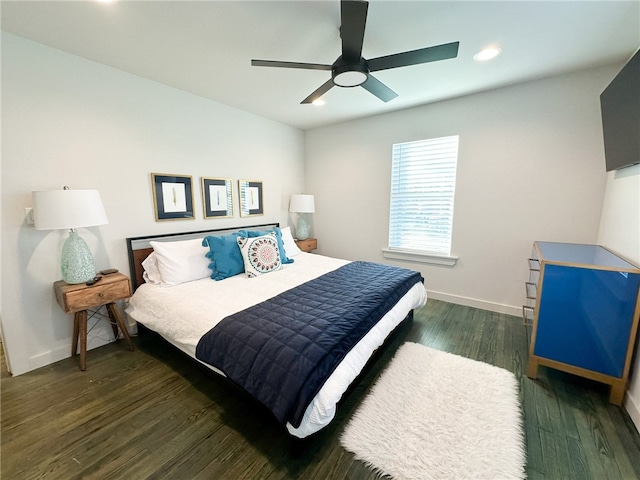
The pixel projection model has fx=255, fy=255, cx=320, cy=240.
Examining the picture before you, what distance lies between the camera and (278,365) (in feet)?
4.43

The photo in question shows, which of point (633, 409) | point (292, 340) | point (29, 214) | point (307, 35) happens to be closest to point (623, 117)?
point (633, 409)

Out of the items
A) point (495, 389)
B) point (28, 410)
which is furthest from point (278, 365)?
point (28, 410)

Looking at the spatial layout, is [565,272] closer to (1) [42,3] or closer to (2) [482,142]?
(2) [482,142]

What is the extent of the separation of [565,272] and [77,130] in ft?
13.0

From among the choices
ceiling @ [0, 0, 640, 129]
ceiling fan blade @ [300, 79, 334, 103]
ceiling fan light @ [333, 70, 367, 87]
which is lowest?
ceiling fan light @ [333, 70, 367, 87]

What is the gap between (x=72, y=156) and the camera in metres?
2.16

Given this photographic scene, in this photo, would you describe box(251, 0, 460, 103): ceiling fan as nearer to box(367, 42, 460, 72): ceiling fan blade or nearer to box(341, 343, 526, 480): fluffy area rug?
box(367, 42, 460, 72): ceiling fan blade

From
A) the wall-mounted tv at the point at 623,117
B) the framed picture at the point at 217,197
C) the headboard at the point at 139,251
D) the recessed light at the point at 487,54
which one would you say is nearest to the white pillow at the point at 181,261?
the headboard at the point at 139,251

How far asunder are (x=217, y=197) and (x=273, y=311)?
1.99 meters

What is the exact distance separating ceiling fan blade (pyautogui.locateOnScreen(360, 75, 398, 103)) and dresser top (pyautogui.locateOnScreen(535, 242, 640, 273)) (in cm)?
179

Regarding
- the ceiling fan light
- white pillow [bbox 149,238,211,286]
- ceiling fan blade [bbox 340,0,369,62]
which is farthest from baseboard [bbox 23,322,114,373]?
ceiling fan blade [bbox 340,0,369,62]

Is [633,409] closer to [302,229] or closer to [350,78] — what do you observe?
[350,78]

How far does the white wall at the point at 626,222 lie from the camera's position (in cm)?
163

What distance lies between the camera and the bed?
1.32 metres
